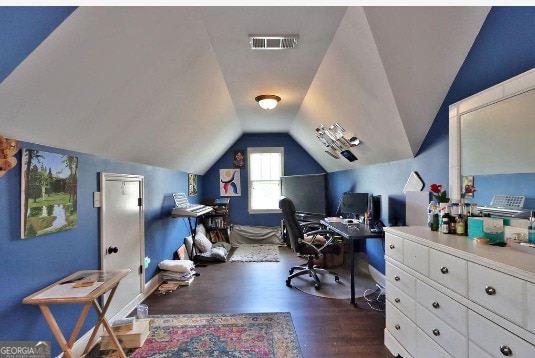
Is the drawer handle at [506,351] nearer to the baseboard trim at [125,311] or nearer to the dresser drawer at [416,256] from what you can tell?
the dresser drawer at [416,256]

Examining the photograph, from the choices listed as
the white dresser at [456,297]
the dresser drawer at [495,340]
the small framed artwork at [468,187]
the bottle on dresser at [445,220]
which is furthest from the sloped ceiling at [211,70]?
the dresser drawer at [495,340]

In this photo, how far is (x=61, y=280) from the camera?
75.4 inches

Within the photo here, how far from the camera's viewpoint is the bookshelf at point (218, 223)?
5.71m

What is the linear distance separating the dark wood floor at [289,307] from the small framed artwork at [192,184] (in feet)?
5.51

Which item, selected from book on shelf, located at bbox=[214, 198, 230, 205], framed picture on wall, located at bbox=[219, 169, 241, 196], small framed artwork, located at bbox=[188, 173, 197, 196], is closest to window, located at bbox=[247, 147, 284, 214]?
framed picture on wall, located at bbox=[219, 169, 241, 196]

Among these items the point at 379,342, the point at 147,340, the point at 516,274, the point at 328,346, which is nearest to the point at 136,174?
the point at 147,340

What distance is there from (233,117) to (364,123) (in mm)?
2331

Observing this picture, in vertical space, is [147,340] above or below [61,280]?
below

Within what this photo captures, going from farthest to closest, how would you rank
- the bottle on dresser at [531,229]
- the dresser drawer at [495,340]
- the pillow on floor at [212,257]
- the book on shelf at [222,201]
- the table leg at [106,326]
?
the book on shelf at [222,201] → the pillow on floor at [212,257] → the table leg at [106,326] → the bottle on dresser at [531,229] → the dresser drawer at [495,340]

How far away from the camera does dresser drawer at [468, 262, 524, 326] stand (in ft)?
3.67

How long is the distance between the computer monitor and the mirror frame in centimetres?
178

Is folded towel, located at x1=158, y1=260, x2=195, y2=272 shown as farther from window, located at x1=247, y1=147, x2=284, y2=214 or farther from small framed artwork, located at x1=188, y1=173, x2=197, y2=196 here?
window, located at x1=247, y1=147, x2=284, y2=214

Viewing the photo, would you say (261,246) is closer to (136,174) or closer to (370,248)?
(370,248)

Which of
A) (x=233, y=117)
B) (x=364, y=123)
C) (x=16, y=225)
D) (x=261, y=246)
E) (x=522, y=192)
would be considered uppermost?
(x=233, y=117)
